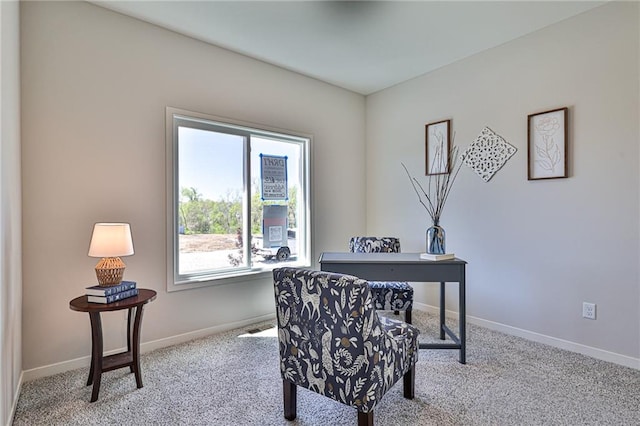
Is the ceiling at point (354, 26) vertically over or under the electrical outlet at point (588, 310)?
over

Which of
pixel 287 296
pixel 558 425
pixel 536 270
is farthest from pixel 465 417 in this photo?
pixel 536 270

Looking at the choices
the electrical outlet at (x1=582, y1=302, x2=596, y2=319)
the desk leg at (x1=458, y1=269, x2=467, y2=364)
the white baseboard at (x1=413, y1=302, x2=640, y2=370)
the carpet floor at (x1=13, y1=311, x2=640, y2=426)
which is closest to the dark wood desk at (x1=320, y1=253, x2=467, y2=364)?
the desk leg at (x1=458, y1=269, x2=467, y2=364)

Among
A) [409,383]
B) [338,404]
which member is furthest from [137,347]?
[409,383]

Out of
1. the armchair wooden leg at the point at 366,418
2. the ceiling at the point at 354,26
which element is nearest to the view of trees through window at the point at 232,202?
the ceiling at the point at 354,26

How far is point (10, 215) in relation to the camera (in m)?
1.87

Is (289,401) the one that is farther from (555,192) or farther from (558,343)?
(555,192)

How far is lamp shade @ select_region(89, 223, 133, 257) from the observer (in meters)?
2.12

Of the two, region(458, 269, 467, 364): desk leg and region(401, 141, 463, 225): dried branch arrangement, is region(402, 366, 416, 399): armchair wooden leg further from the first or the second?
region(401, 141, 463, 225): dried branch arrangement

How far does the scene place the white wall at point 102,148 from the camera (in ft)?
7.48

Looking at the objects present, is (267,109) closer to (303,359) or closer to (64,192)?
(64,192)

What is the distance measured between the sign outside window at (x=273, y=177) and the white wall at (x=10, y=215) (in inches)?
77.1

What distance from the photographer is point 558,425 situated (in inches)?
69.4

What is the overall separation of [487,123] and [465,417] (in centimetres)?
257

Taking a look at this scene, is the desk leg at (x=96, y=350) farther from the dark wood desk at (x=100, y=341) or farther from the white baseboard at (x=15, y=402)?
the white baseboard at (x=15, y=402)
